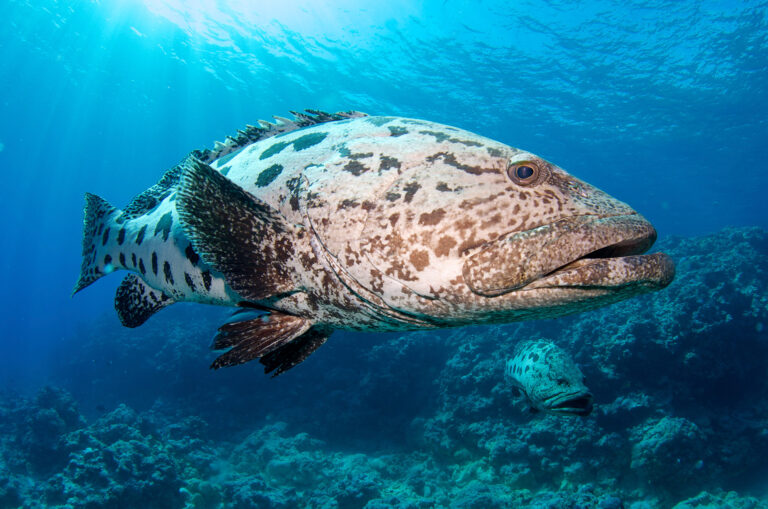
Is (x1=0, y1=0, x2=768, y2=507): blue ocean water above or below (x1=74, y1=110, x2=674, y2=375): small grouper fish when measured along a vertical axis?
above

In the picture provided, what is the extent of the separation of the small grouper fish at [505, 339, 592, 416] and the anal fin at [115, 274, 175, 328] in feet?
14.8

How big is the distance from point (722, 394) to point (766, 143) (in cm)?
4474

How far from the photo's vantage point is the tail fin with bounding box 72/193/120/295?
3.59 metres

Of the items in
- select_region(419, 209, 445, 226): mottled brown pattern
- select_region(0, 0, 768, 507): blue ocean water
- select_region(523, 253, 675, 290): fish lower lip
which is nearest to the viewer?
Answer: select_region(523, 253, 675, 290): fish lower lip

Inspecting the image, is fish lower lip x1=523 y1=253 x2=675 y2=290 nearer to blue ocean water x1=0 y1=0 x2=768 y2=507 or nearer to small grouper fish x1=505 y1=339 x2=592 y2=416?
small grouper fish x1=505 y1=339 x2=592 y2=416

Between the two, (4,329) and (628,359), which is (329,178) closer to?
(628,359)

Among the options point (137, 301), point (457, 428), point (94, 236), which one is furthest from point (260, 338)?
point (457, 428)

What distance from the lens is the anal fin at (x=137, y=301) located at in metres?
3.34

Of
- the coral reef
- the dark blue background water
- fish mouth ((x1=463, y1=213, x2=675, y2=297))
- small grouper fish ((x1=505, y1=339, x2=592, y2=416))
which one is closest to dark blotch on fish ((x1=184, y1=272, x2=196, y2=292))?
fish mouth ((x1=463, y1=213, x2=675, y2=297))

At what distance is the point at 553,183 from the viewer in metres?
1.88

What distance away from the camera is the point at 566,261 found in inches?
64.7

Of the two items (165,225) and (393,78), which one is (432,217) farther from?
(393,78)

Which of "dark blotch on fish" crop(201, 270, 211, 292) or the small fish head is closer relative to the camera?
"dark blotch on fish" crop(201, 270, 211, 292)

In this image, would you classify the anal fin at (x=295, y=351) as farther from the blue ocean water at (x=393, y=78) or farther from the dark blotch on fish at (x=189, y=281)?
the blue ocean water at (x=393, y=78)
